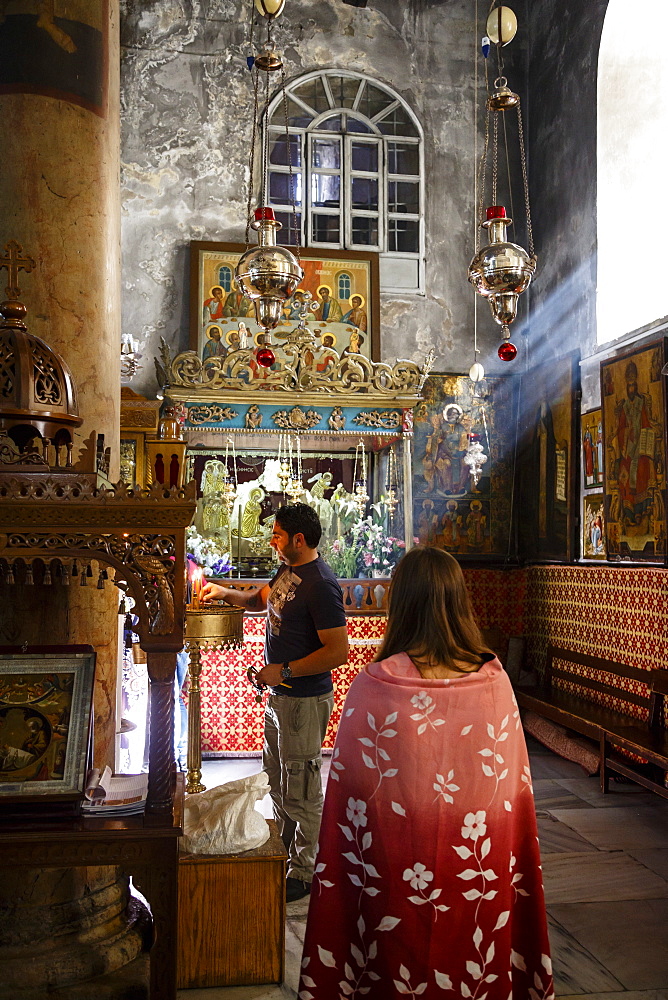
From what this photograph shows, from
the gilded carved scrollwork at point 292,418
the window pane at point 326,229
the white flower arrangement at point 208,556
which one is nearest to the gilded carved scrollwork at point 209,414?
the gilded carved scrollwork at point 292,418

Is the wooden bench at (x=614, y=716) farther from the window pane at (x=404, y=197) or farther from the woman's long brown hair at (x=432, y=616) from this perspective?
the window pane at (x=404, y=197)

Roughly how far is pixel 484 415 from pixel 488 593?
1929 millimetres

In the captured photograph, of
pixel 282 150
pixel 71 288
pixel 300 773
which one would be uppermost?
pixel 282 150

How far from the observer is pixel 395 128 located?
9.65 meters

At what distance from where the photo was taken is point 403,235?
9578mm

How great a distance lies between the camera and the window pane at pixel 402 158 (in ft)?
31.7

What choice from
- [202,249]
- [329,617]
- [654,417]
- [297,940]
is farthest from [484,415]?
[297,940]

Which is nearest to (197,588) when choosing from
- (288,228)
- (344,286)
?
(344,286)

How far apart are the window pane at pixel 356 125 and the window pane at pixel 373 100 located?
0.13 m

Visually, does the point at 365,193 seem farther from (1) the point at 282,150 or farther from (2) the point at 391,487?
(2) the point at 391,487

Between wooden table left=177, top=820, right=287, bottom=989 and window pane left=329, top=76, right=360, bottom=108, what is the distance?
8.48m

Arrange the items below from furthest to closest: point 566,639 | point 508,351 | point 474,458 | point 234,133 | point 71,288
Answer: point 234,133 → point 474,458 → point 566,639 → point 508,351 → point 71,288

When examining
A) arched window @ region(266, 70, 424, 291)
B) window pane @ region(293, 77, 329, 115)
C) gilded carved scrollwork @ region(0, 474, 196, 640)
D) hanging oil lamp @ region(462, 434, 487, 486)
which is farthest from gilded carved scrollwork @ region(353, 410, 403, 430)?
gilded carved scrollwork @ region(0, 474, 196, 640)

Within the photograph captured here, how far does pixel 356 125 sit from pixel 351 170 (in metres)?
0.53
